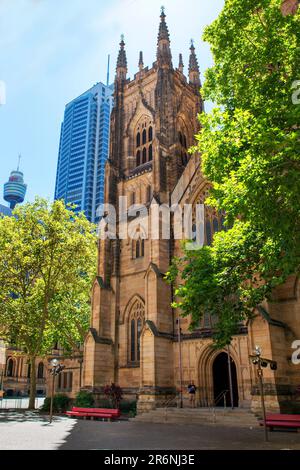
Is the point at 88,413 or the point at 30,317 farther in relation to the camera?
the point at 30,317

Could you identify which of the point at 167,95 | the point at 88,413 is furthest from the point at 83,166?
the point at 88,413

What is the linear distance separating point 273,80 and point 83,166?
505ft

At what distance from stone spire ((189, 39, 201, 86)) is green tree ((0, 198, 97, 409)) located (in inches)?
774

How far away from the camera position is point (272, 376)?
18.0 meters

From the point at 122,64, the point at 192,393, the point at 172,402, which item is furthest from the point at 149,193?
the point at 122,64

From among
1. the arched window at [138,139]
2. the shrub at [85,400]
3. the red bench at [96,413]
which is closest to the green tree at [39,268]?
the shrub at [85,400]

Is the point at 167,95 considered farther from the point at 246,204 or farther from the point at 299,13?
the point at 246,204

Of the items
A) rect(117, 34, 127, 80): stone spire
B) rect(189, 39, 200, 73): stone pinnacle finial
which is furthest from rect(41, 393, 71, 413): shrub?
rect(189, 39, 200, 73): stone pinnacle finial

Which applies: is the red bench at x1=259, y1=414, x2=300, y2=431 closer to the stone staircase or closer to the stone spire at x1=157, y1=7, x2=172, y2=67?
the stone staircase

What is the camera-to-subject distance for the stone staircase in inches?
702

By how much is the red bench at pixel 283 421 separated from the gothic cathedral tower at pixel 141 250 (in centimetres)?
867

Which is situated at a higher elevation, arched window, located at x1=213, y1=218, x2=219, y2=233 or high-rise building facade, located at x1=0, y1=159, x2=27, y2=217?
high-rise building facade, located at x1=0, y1=159, x2=27, y2=217

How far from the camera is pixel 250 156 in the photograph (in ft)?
41.0

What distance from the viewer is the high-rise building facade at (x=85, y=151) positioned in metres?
160
